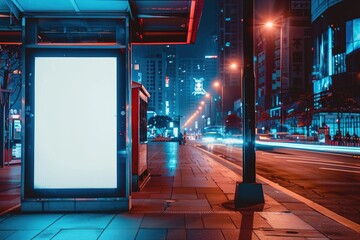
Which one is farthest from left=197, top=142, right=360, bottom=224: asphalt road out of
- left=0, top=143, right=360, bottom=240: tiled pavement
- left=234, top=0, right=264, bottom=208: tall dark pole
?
left=234, top=0, right=264, bottom=208: tall dark pole

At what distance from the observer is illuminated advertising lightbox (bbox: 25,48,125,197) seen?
8.41m

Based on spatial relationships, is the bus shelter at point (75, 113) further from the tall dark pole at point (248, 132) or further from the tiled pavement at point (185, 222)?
the tall dark pole at point (248, 132)

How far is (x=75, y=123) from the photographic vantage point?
8531 mm

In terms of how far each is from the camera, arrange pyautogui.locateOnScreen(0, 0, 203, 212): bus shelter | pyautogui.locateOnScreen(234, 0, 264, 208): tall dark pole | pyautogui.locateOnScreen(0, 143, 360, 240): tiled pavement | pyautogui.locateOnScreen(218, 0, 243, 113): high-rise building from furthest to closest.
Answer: pyautogui.locateOnScreen(218, 0, 243, 113): high-rise building, pyautogui.locateOnScreen(234, 0, 264, 208): tall dark pole, pyautogui.locateOnScreen(0, 0, 203, 212): bus shelter, pyautogui.locateOnScreen(0, 143, 360, 240): tiled pavement


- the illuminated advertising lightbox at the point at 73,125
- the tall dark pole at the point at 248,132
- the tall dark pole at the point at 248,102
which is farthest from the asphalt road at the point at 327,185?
the illuminated advertising lightbox at the point at 73,125

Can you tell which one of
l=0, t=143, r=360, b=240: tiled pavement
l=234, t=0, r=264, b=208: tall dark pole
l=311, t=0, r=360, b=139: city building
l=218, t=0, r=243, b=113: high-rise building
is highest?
l=218, t=0, r=243, b=113: high-rise building

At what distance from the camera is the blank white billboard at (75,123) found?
8.41 meters

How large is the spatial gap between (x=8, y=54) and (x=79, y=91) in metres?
16.9

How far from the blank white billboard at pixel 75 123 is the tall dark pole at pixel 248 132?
293 centimetres

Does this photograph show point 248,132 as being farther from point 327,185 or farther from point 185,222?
point 327,185

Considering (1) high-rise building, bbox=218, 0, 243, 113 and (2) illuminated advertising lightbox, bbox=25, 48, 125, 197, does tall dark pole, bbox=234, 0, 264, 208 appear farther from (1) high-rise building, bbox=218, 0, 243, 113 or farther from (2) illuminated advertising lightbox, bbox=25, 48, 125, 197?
(1) high-rise building, bbox=218, 0, 243, 113

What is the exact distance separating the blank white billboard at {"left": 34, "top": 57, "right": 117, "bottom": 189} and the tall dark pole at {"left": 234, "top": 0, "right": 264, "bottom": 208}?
115 inches

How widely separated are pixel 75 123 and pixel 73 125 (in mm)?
58

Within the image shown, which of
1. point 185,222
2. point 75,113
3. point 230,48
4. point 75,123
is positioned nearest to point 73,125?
point 75,123
